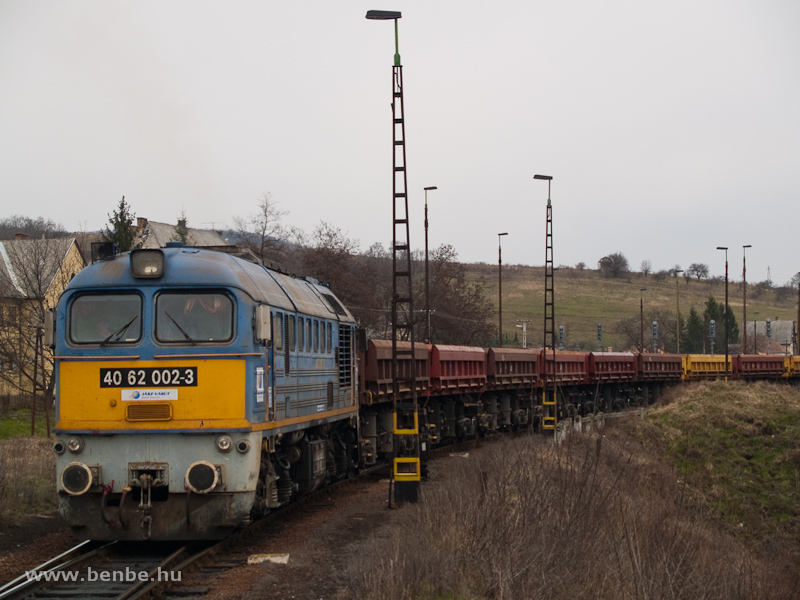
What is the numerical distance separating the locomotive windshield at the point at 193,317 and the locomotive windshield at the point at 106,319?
287mm

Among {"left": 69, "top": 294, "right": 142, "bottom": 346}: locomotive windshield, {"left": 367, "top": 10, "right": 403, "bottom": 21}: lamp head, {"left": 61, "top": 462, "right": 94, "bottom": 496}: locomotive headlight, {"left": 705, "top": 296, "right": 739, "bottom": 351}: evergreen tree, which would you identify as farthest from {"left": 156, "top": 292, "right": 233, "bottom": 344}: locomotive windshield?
{"left": 705, "top": 296, "right": 739, "bottom": 351}: evergreen tree

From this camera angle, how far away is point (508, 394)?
32031 millimetres

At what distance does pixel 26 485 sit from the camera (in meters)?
14.8

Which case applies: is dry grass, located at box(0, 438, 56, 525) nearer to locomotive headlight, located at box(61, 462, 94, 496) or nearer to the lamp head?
locomotive headlight, located at box(61, 462, 94, 496)

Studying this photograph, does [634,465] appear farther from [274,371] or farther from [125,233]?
[125,233]

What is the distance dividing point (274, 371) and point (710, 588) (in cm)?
563

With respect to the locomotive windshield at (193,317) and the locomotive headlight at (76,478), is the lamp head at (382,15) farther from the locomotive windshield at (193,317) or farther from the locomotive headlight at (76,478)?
the locomotive headlight at (76,478)

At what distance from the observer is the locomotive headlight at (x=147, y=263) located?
10703mm

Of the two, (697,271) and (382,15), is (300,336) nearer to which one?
(382,15)

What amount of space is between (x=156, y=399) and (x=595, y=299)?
117812mm

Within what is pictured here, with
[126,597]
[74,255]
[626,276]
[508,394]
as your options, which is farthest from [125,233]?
[626,276]

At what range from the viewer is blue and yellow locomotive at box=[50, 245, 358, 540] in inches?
404

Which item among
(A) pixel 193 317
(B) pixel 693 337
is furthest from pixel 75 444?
(B) pixel 693 337

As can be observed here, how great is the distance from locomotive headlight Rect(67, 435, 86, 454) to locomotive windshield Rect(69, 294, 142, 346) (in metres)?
1.11
